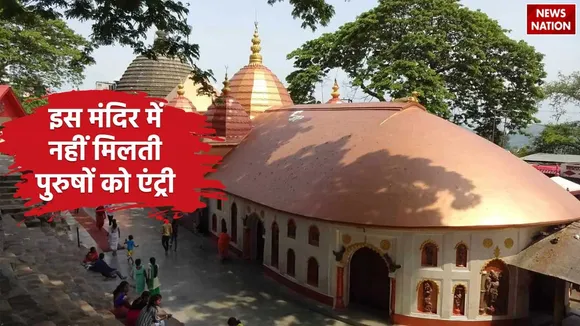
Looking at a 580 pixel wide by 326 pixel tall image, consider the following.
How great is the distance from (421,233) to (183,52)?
6.74 meters

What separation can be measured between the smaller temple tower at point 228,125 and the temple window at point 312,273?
881 cm

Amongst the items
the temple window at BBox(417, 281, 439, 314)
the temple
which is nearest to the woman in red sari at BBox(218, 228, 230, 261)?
the temple

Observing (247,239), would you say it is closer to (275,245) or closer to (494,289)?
(275,245)

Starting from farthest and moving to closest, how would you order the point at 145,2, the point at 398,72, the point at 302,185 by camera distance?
the point at 398,72, the point at 302,185, the point at 145,2

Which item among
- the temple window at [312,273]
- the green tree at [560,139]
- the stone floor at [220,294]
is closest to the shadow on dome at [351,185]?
the temple window at [312,273]

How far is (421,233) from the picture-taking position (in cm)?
1133

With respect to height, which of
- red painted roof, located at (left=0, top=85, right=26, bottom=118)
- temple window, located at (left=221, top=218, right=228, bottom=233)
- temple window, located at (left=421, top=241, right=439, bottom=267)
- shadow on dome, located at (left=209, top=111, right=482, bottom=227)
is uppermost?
red painted roof, located at (left=0, top=85, right=26, bottom=118)

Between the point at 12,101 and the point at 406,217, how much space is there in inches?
900

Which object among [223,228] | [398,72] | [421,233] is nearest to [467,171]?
[421,233]

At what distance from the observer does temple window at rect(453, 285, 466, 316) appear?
11.4m

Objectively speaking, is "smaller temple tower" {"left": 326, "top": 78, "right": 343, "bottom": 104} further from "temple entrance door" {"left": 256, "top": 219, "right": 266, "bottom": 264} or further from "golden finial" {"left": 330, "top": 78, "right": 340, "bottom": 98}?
"temple entrance door" {"left": 256, "top": 219, "right": 266, "bottom": 264}

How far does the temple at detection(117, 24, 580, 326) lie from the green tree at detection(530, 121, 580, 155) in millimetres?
24662

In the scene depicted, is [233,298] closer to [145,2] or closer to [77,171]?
[77,171]

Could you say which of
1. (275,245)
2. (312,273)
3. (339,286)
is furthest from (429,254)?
(275,245)
